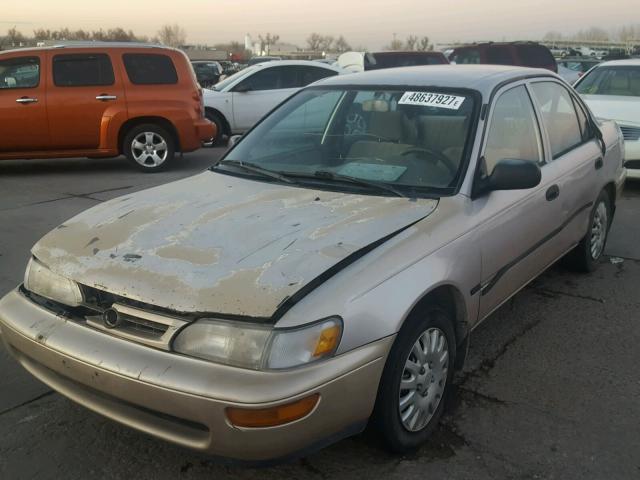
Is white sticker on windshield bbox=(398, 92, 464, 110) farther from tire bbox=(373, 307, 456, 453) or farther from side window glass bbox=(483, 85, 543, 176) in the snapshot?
Answer: tire bbox=(373, 307, 456, 453)

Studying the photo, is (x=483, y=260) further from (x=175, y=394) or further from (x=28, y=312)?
(x=28, y=312)

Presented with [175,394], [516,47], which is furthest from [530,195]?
[516,47]

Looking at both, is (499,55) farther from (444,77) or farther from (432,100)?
(432,100)

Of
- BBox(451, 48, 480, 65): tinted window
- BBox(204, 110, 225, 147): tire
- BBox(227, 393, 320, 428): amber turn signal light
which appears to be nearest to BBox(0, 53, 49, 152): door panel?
BBox(204, 110, 225, 147): tire

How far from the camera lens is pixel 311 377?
223cm

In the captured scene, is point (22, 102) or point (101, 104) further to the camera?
point (101, 104)

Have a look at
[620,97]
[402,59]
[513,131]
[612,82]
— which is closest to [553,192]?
[513,131]

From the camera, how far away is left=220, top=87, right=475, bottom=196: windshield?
3408mm

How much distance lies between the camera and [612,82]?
8.97 meters

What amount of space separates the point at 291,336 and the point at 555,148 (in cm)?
267

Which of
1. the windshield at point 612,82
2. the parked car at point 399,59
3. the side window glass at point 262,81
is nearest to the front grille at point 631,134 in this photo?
the windshield at point 612,82

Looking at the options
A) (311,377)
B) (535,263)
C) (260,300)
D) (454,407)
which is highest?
(260,300)

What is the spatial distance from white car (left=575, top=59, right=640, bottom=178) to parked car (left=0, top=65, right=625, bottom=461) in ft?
14.2

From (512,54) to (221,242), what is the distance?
609 inches
